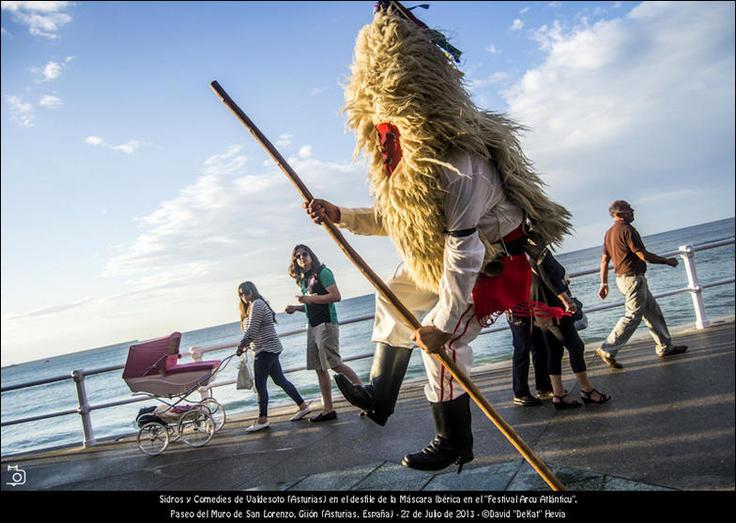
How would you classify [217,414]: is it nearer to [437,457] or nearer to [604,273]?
[437,457]

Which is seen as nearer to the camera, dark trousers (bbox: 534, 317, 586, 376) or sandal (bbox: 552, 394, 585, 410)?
dark trousers (bbox: 534, 317, 586, 376)

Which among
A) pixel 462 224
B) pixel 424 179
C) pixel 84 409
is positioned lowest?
pixel 84 409

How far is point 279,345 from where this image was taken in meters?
5.37

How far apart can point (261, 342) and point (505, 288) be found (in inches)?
162

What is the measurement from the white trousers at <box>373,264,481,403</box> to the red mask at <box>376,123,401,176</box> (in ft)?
1.36

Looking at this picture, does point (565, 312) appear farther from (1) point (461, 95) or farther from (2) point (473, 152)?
(1) point (461, 95)

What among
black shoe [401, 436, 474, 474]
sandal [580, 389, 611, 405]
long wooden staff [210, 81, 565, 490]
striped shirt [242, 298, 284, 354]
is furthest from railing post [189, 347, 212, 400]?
long wooden staff [210, 81, 565, 490]

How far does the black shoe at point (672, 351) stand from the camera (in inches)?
168

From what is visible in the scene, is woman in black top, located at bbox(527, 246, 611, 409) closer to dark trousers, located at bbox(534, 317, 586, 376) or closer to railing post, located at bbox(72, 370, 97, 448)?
dark trousers, located at bbox(534, 317, 586, 376)

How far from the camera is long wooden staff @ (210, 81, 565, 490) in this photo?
1567 millimetres

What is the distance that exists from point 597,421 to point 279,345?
11.2 feet

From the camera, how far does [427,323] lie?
1.64 meters

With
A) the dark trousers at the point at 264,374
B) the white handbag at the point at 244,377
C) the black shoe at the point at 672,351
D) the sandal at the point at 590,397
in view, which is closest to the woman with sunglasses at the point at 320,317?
the dark trousers at the point at 264,374

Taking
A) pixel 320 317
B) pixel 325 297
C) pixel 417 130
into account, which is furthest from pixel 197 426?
pixel 417 130
